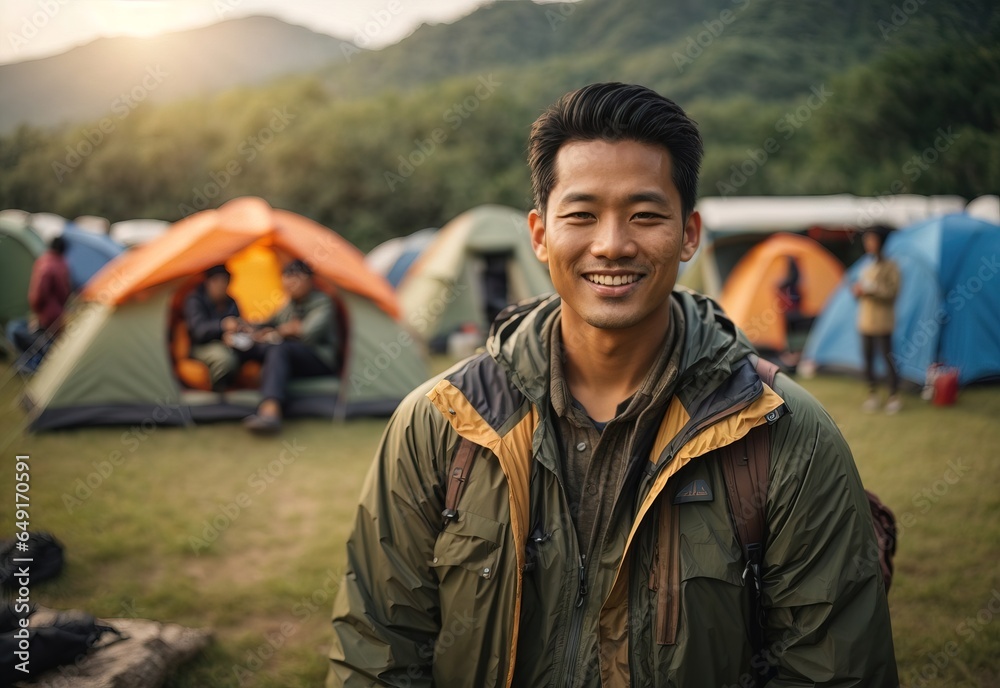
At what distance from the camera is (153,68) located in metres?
9.20

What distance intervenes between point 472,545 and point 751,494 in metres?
0.71

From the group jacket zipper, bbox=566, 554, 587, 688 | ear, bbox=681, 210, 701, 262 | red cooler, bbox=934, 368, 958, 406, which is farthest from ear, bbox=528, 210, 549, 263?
red cooler, bbox=934, 368, 958, 406

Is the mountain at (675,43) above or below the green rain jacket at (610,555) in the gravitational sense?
above

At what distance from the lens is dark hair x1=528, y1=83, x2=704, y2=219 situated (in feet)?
5.97

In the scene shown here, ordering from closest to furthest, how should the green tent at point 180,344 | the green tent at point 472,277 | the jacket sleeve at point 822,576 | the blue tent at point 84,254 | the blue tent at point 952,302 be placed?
the jacket sleeve at point 822,576 < the green tent at point 180,344 < the blue tent at point 952,302 < the green tent at point 472,277 < the blue tent at point 84,254

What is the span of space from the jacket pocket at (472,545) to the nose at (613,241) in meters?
0.75

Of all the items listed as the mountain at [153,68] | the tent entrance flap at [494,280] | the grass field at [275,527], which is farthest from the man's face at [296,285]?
the tent entrance flap at [494,280]

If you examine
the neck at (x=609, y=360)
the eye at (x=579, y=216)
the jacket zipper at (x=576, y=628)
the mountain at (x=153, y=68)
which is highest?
the mountain at (x=153, y=68)

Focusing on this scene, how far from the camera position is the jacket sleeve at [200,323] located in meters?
7.02

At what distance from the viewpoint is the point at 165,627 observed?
3.29m

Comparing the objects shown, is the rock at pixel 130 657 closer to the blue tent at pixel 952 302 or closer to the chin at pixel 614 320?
the chin at pixel 614 320

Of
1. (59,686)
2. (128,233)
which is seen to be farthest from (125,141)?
(59,686)

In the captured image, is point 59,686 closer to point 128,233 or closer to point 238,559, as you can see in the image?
point 238,559

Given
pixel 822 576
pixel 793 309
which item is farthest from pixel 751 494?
pixel 793 309
